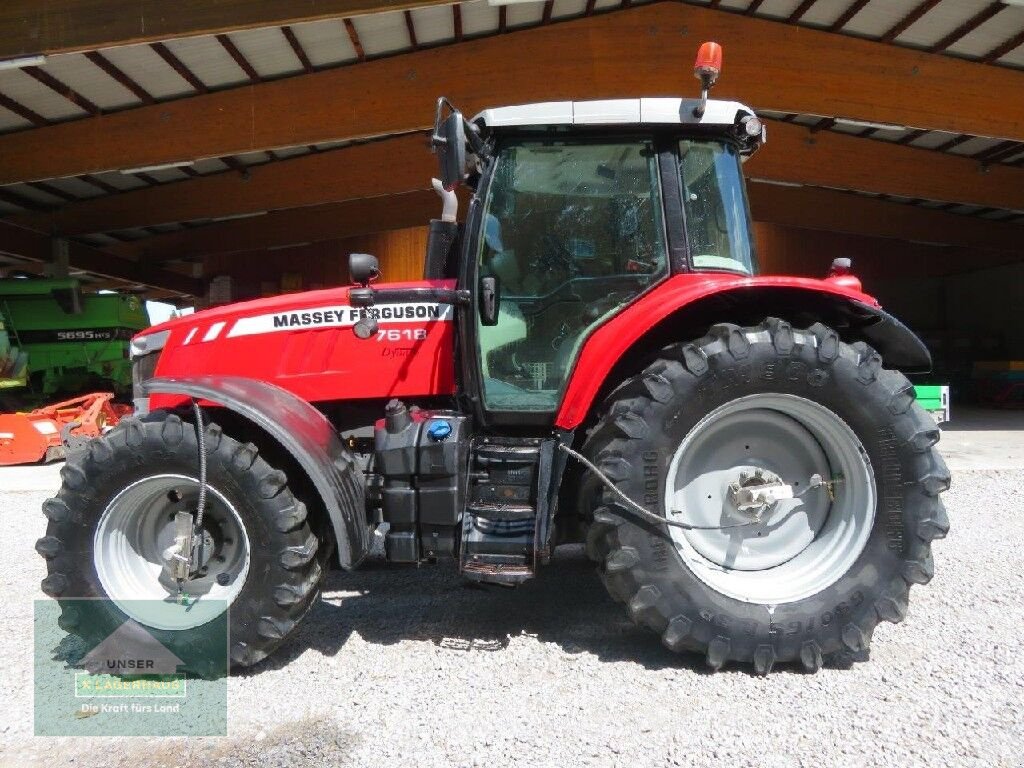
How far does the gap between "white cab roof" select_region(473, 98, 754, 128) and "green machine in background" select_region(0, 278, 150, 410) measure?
9.64 m

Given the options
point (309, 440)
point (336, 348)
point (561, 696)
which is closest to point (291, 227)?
point (336, 348)

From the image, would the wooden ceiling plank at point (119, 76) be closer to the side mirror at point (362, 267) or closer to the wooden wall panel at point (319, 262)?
the wooden wall panel at point (319, 262)

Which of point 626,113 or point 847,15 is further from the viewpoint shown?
point 847,15

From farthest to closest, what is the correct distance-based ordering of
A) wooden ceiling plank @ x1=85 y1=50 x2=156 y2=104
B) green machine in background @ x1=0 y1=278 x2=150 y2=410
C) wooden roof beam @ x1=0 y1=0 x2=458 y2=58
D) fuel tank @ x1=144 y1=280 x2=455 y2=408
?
green machine in background @ x1=0 y1=278 x2=150 y2=410, wooden ceiling plank @ x1=85 y1=50 x2=156 y2=104, wooden roof beam @ x1=0 y1=0 x2=458 y2=58, fuel tank @ x1=144 y1=280 x2=455 y2=408

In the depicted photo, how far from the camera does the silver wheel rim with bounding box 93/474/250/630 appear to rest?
2510mm

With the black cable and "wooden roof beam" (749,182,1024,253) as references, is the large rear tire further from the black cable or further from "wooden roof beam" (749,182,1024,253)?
"wooden roof beam" (749,182,1024,253)

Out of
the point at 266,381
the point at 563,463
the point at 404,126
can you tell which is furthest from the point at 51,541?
the point at 404,126

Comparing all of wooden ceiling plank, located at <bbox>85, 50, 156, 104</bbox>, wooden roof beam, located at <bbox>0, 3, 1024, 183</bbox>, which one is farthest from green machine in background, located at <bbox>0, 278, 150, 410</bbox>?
wooden ceiling plank, located at <bbox>85, 50, 156, 104</bbox>

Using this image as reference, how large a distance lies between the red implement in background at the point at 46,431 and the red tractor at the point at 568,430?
5724 mm

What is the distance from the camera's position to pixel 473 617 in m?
2.95

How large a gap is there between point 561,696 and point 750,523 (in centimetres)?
96

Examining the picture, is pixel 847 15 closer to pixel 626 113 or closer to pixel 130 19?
pixel 626 113

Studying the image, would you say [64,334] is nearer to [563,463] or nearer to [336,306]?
[336,306]

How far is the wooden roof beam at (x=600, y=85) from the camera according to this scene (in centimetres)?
827
